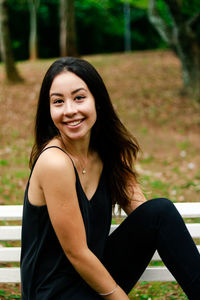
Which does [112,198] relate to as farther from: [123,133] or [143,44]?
[143,44]

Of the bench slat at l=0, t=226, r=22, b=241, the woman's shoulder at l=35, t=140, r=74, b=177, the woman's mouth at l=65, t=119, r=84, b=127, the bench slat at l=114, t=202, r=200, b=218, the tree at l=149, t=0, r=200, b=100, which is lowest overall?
the bench slat at l=0, t=226, r=22, b=241

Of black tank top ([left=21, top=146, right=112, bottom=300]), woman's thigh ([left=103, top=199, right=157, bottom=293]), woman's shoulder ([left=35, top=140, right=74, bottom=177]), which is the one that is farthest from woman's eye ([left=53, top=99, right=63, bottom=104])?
woman's thigh ([left=103, top=199, right=157, bottom=293])

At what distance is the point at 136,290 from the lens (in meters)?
2.99

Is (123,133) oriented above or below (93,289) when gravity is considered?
above

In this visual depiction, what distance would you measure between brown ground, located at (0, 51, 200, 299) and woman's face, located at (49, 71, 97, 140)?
312cm

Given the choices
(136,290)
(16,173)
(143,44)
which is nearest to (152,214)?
(136,290)

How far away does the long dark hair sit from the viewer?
1985 millimetres

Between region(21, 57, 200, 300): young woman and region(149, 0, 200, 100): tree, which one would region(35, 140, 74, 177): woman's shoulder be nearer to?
region(21, 57, 200, 300): young woman

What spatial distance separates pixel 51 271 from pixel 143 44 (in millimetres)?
25961

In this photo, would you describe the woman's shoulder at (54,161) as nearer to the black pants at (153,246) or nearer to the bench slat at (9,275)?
the black pants at (153,246)

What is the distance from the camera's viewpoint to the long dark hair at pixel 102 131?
78.2 inches

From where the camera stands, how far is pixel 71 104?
1944mm

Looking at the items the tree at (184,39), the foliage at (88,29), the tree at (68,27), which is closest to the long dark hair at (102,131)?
the tree at (184,39)

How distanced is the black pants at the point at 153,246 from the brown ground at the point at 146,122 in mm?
2803
